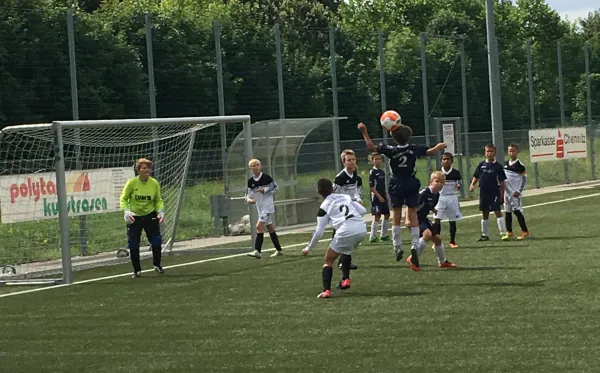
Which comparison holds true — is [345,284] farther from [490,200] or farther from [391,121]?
A: [490,200]

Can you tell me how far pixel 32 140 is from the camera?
2014 centimetres

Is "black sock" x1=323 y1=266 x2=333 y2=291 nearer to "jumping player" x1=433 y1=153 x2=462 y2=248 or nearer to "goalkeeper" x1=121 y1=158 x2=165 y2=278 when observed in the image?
"goalkeeper" x1=121 y1=158 x2=165 y2=278

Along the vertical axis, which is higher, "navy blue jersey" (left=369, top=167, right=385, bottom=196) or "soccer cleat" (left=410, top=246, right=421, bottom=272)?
"navy blue jersey" (left=369, top=167, right=385, bottom=196)

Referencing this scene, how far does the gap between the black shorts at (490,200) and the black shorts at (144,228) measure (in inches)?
231

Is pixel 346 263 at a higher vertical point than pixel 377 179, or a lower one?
lower

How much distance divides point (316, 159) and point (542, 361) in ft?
66.5

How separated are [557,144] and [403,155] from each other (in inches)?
998

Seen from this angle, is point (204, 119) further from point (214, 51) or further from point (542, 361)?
point (542, 361)

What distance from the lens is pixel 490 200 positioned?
2045 cm

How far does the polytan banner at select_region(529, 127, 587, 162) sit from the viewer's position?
38906mm

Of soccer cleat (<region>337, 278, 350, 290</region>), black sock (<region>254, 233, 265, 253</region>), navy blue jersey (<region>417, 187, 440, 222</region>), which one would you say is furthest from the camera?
black sock (<region>254, 233, 265, 253</region>)

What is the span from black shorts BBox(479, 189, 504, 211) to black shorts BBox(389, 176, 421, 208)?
4.49 metres

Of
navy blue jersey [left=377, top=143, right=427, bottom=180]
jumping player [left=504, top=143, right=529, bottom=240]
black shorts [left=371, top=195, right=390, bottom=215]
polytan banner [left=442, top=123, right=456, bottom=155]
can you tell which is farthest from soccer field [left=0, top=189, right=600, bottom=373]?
polytan banner [left=442, top=123, right=456, bottom=155]

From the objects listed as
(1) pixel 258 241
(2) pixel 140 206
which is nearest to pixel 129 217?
(2) pixel 140 206
